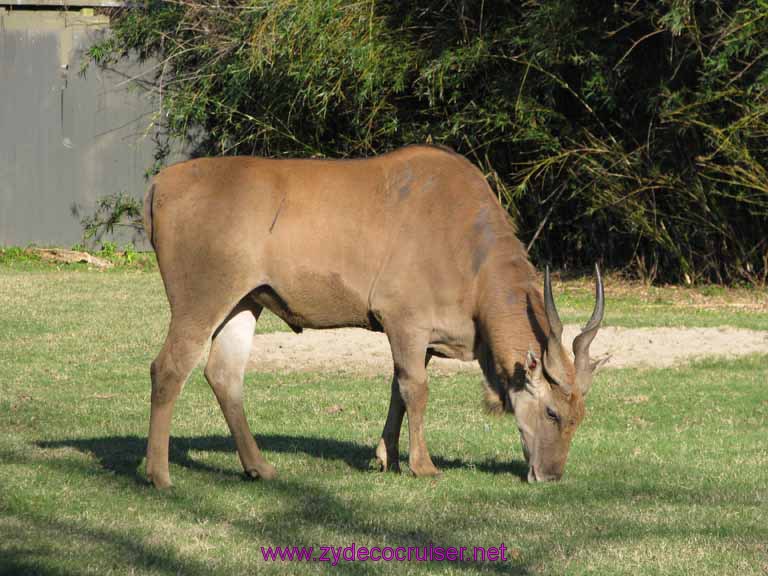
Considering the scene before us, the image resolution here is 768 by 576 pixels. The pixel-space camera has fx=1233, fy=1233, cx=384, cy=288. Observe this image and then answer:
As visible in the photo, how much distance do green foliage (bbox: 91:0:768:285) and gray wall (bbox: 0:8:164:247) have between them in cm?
233

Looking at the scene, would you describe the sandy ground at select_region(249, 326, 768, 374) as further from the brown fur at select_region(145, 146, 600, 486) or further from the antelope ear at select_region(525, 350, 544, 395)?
the antelope ear at select_region(525, 350, 544, 395)

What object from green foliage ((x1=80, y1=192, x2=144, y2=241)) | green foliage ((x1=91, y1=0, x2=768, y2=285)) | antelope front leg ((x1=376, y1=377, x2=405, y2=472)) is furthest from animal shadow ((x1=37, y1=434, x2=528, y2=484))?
green foliage ((x1=80, y1=192, x2=144, y2=241))

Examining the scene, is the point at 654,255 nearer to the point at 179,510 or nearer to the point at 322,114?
the point at 322,114

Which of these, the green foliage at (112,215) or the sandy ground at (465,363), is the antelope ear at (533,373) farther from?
the green foliage at (112,215)

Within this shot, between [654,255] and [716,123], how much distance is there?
2281 mm

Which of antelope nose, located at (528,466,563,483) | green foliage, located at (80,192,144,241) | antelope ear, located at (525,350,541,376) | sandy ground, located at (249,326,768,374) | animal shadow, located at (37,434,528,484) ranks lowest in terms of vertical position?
green foliage, located at (80,192,144,241)

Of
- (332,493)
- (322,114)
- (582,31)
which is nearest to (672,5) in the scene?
(582,31)

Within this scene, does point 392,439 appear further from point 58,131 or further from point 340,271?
point 58,131

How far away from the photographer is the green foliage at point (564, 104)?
1535cm

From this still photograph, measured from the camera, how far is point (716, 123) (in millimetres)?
15594

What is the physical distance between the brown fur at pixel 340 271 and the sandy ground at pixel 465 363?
181 inches

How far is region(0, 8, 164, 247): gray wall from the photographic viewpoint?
64.0 feet

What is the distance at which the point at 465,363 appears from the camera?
1220 centimetres

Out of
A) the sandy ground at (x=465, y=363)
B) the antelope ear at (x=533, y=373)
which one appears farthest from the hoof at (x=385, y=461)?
the sandy ground at (x=465, y=363)
